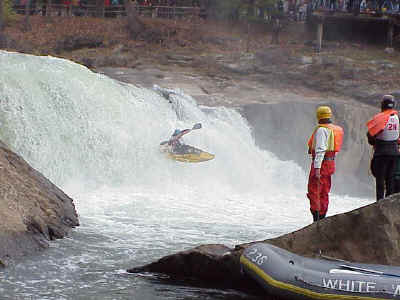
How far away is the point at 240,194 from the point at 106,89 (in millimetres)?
3551

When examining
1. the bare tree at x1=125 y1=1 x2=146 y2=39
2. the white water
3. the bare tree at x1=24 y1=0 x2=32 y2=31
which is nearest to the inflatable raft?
the white water

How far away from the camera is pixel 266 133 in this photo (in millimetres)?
17922

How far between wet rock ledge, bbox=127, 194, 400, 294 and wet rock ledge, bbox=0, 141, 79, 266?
1963mm

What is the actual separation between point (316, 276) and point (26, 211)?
3844 mm

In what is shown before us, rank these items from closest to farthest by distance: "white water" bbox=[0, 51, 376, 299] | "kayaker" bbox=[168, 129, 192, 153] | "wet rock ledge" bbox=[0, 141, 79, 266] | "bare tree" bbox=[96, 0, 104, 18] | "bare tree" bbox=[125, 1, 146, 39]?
"wet rock ledge" bbox=[0, 141, 79, 266], "white water" bbox=[0, 51, 376, 299], "kayaker" bbox=[168, 129, 192, 153], "bare tree" bbox=[125, 1, 146, 39], "bare tree" bbox=[96, 0, 104, 18]

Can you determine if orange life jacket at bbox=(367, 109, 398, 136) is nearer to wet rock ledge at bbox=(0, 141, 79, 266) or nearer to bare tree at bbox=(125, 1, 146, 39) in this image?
wet rock ledge at bbox=(0, 141, 79, 266)

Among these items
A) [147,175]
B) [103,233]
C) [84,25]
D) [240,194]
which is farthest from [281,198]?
[84,25]

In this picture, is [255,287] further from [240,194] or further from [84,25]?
[84,25]

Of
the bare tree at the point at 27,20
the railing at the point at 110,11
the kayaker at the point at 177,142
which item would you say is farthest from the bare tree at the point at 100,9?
the kayaker at the point at 177,142

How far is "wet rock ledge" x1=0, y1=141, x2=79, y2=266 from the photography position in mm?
8211

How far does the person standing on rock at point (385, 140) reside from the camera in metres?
8.42

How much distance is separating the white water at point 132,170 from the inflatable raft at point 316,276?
201cm

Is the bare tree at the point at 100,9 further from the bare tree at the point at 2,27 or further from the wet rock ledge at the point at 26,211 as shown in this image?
the wet rock ledge at the point at 26,211

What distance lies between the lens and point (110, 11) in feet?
94.4
